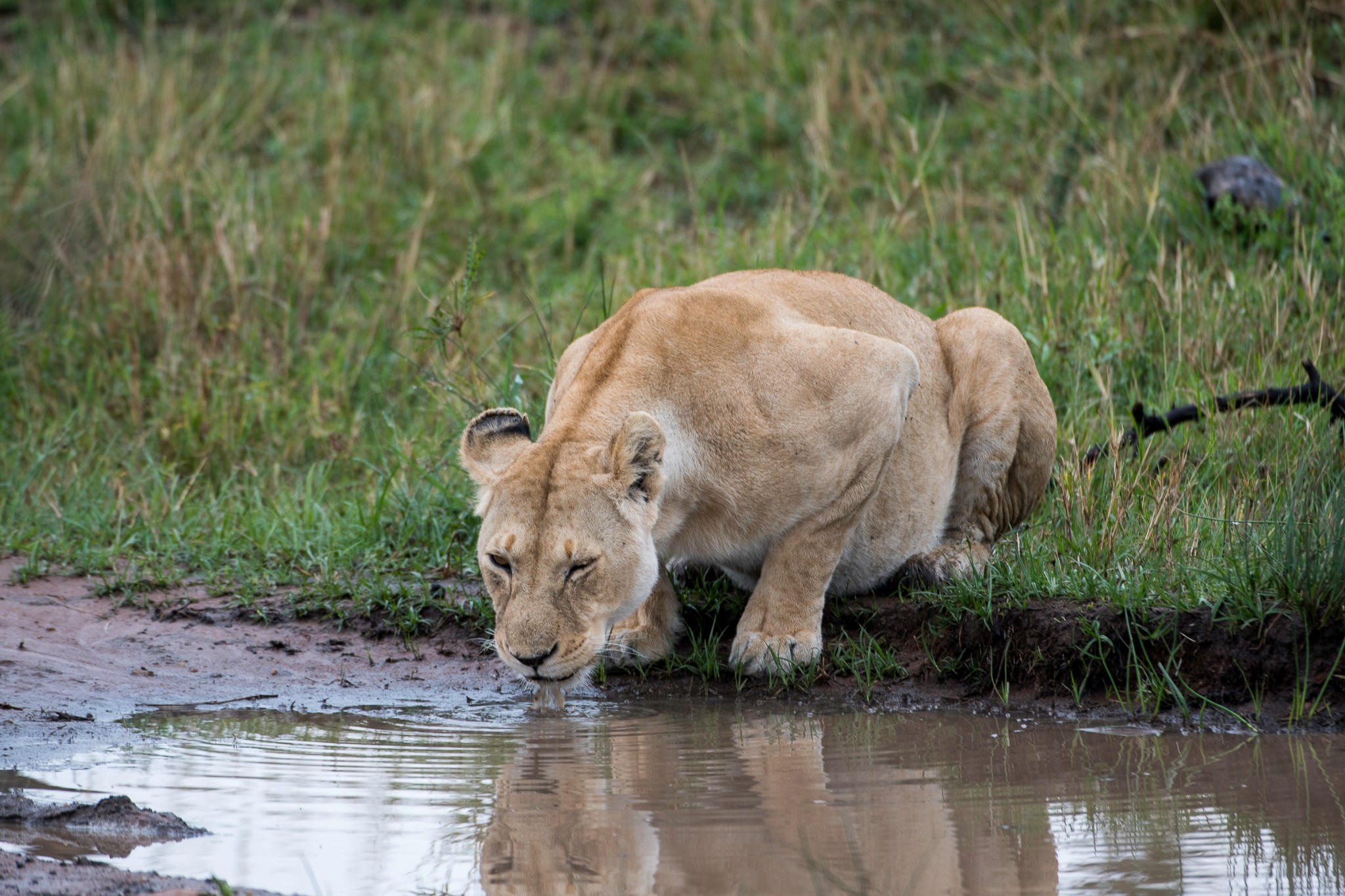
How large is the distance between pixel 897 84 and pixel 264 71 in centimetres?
462

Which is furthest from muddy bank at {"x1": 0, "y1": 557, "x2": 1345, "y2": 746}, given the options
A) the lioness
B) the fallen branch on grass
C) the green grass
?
the fallen branch on grass

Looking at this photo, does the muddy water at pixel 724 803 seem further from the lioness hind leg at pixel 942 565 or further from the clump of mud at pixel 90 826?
the lioness hind leg at pixel 942 565

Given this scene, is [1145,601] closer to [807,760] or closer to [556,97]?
[807,760]

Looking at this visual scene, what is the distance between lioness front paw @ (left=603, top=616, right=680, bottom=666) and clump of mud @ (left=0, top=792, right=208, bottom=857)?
1.88 metres

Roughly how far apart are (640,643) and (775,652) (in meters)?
0.50

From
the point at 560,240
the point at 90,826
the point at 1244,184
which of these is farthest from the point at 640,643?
the point at 560,240

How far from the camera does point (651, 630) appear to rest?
504 centimetres

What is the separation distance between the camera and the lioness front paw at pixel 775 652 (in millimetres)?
4789

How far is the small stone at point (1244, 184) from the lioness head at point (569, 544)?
189 inches

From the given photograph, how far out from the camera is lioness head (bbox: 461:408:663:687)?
13.5ft

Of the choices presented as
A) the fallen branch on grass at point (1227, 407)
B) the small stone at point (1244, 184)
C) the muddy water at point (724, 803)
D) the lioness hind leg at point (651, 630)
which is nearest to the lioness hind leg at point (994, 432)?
the fallen branch on grass at point (1227, 407)

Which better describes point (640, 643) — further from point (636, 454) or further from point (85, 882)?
point (85, 882)

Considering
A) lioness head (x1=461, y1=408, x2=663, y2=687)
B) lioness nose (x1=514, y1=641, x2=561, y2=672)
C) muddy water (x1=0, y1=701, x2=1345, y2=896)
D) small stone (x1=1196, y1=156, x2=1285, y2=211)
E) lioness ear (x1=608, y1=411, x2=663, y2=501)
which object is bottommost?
muddy water (x1=0, y1=701, x2=1345, y2=896)

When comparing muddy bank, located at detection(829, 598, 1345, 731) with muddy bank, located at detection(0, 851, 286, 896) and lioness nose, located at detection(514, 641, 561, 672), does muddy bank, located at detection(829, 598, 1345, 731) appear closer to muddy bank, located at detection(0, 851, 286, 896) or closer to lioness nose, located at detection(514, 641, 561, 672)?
lioness nose, located at detection(514, 641, 561, 672)
